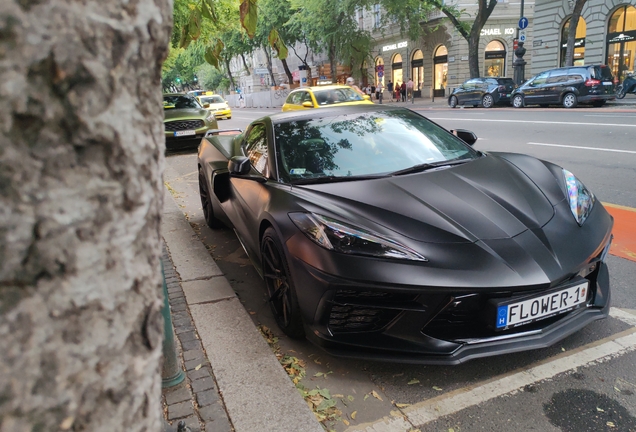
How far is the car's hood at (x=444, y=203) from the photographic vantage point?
2.83 metres

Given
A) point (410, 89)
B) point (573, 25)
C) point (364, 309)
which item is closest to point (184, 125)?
point (364, 309)

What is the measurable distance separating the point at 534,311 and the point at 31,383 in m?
2.52

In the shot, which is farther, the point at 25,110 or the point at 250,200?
the point at 250,200

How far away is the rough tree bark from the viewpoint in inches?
23.6

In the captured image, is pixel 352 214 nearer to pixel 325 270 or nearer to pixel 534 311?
pixel 325 270

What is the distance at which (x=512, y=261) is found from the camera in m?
2.66

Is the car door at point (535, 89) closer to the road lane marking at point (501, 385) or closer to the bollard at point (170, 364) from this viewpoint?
the road lane marking at point (501, 385)

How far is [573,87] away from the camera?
19297 mm

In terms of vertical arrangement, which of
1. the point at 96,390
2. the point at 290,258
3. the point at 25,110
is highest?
the point at 25,110

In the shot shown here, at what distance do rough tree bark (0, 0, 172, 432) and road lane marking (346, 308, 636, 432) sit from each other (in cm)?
201

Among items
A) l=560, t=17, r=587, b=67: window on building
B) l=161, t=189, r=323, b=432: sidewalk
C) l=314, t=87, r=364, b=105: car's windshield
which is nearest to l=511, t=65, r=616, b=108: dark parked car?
l=560, t=17, r=587, b=67: window on building

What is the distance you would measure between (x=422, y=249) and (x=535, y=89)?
20.5 meters

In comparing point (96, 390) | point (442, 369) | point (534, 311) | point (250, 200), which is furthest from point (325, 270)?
point (96, 390)

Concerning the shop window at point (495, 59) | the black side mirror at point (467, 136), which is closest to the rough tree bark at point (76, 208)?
the black side mirror at point (467, 136)
